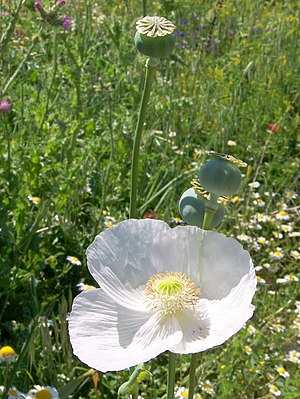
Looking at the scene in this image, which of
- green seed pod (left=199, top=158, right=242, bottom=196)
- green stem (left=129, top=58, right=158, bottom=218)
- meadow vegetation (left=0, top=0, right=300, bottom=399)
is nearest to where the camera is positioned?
green seed pod (left=199, top=158, right=242, bottom=196)

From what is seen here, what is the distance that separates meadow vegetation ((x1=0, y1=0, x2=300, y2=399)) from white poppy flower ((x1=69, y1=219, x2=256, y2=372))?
0.32m

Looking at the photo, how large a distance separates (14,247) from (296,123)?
1.79 meters

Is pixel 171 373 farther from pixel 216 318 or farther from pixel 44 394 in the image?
pixel 44 394

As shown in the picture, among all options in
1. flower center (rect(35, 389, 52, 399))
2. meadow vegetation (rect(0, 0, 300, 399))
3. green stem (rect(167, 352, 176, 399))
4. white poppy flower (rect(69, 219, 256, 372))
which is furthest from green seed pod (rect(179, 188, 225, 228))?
flower center (rect(35, 389, 52, 399))

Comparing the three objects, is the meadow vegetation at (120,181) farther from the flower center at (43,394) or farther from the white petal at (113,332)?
the white petal at (113,332)

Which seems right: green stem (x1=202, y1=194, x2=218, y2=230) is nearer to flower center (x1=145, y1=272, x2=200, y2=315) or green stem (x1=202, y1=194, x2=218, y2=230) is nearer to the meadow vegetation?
flower center (x1=145, y1=272, x2=200, y2=315)

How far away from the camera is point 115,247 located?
0.77 metres

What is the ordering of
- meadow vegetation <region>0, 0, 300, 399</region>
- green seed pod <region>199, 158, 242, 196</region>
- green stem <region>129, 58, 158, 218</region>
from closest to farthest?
green seed pod <region>199, 158, 242, 196</region> < green stem <region>129, 58, 158, 218</region> < meadow vegetation <region>0, 0, 300, 399</region>

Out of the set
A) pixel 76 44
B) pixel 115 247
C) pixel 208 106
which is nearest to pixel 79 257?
pixel 76 44

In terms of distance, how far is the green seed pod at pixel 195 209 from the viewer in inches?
29.7

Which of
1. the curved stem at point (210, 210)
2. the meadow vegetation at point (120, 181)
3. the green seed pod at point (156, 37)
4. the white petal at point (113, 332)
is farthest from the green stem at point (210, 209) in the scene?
the meadow vegetation at point (120, 181)

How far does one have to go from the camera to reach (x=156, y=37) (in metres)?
0.83

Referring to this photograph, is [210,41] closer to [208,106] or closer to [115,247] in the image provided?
[208,106]

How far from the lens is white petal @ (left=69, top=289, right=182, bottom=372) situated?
2.31ft
